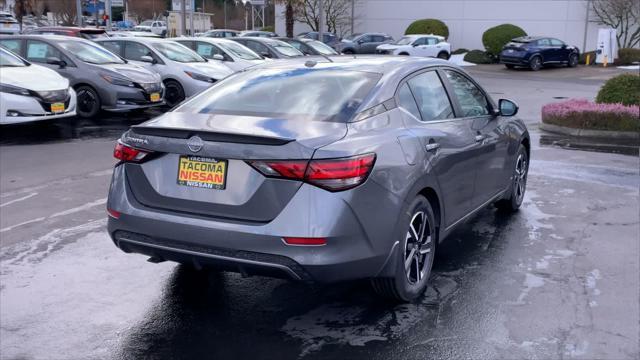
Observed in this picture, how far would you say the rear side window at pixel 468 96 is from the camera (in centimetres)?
562

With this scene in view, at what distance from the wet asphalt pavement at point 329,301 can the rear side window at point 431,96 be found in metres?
1.19

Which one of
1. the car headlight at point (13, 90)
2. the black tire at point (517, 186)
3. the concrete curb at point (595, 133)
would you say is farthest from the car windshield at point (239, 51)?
the black tire at point (517, 186)

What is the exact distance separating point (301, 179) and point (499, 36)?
123ft

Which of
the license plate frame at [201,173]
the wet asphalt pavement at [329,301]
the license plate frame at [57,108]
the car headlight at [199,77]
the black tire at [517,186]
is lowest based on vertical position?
the wet asphalt pavement at [329,301]

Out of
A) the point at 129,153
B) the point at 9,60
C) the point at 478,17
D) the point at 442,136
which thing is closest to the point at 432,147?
the point at 442,136

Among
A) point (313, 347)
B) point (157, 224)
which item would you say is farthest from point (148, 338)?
point (313, 347)

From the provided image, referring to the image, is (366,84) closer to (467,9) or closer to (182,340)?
(182,340)

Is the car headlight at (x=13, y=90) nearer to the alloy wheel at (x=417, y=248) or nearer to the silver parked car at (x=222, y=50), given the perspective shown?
the silver parked car at (x=222, y=50)

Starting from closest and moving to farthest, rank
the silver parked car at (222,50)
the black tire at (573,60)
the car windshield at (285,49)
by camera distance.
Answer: the silver parked car at (222,50) → the car windshield at (285,49) → the black tire at (573,60)

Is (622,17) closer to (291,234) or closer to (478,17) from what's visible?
(478,17)

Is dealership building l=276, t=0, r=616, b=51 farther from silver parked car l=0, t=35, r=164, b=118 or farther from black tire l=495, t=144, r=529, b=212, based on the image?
black tire l=495, t=144, r=529, b=212

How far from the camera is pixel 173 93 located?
15.6 metres

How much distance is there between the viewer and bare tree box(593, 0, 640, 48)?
120 feet

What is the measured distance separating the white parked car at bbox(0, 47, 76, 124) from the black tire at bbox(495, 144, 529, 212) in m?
7.56
